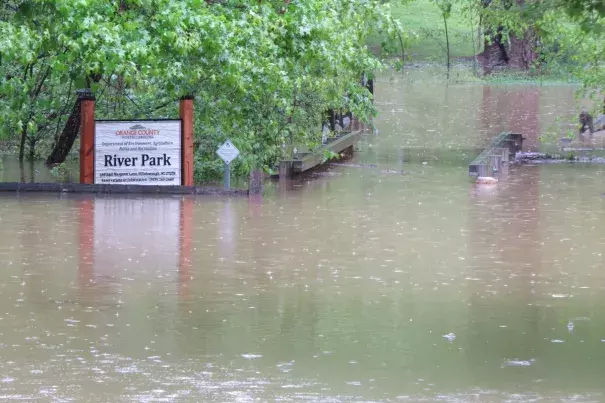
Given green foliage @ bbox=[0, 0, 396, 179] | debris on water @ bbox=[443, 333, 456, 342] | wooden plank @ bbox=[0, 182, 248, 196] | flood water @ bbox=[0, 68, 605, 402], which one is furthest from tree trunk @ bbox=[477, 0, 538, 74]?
debris on water @ bbox=[443, 333, 456, 342]

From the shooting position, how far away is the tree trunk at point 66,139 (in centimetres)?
2180

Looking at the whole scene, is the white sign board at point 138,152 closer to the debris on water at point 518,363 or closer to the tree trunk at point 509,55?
the debris on water at point 518,363

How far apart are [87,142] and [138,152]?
0.82 meters

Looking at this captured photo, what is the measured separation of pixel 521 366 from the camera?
8742mm

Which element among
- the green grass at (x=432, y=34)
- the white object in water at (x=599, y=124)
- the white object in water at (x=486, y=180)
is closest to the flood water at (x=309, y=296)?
the white object in water at (x=486, y=180)

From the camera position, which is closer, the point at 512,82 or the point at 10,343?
the point at 10,343

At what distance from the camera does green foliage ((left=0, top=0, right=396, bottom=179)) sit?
17172mm

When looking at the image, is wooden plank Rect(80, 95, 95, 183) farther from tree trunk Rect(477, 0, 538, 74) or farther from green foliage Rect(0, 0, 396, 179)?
tree trunk Rect(477, 0, 538, 74)

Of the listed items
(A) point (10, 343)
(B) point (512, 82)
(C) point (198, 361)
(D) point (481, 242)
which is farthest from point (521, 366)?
(B) point (512, 82)

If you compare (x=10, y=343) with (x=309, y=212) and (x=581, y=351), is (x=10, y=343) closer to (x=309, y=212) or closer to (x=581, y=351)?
(x=581, y=351)

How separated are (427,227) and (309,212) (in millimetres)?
2121

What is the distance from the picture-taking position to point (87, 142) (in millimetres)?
19531

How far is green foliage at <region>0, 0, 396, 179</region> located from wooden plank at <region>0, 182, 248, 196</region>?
0.98 metres

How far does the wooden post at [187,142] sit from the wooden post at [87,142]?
4.68 feet
